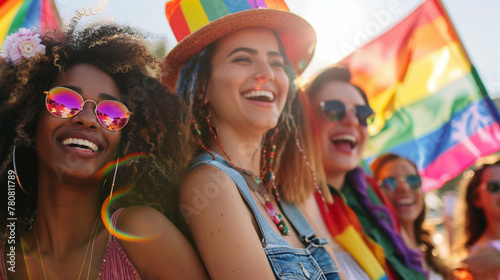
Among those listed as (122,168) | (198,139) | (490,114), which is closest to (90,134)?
(122,168)

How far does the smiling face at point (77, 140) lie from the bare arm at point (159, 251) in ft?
1.01

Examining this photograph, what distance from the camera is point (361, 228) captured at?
137 inches

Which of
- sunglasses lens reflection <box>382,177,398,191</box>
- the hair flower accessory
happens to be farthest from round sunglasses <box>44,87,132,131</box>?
sunglasses lens reflection <box>382,177,398,191</box>

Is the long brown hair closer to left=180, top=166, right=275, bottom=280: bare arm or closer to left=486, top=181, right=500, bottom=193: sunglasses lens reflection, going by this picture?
left=486, top=181, right=500, bottom=193: sunglasses lens reflection

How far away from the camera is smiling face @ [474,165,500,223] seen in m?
4.11

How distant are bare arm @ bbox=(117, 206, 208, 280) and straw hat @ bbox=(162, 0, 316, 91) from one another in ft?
3.28

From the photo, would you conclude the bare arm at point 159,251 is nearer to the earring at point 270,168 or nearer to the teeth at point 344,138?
the earring at point 270,168

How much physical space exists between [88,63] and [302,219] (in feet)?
5.08

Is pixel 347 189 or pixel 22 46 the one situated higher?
pixel 22 46

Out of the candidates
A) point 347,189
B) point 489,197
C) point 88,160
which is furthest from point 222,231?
point 489,197

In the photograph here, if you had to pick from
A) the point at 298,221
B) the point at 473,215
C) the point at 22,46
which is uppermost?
the point at 22,46

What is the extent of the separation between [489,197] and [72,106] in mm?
4042

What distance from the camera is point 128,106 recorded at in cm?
206

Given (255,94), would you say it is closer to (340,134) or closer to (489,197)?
(340,134)
